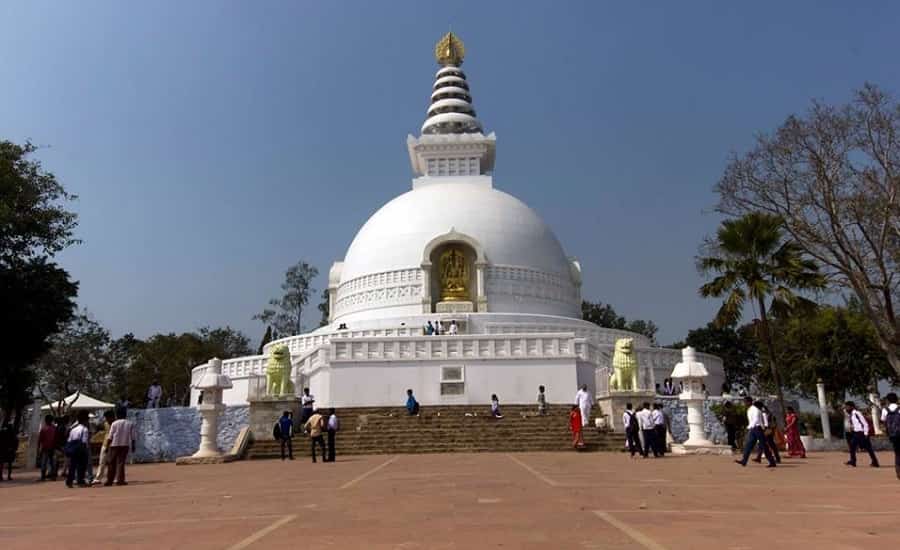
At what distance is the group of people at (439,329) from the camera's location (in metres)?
30.4

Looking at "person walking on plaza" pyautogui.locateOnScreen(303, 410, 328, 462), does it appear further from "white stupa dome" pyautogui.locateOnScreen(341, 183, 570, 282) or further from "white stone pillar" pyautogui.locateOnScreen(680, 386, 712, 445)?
"white stupa dome" pyautogui.locateOnScreen(341, 183, 570, 282)

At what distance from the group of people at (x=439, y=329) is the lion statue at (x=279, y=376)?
8902 millimetres

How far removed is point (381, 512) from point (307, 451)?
13235mm

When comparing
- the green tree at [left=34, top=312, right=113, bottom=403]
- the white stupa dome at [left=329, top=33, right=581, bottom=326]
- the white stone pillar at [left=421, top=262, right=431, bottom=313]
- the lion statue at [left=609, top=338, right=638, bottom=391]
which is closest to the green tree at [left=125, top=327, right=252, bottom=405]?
the green tree at [left=34, top=312, right=113, bottom=403]

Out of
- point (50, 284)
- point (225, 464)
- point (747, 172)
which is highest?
point (747, 172)

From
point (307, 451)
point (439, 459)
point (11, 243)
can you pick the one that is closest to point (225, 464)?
point (307, 451)

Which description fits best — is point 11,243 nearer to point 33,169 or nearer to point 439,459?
point 33,169

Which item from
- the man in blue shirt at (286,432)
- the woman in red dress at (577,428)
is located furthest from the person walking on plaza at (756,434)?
the man in blue shirt at (286,432)

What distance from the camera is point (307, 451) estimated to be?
19906 mm

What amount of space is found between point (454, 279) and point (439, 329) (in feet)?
15.3

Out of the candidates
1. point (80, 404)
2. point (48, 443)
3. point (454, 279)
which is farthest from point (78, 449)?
point (454, 279)

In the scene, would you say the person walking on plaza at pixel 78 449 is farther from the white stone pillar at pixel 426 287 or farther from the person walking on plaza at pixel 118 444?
the white stone pillar at pixel 426 287

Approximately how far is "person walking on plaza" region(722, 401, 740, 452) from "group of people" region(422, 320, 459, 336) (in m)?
12.4

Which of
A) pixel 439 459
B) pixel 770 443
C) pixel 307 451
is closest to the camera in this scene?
pixel 770 443
